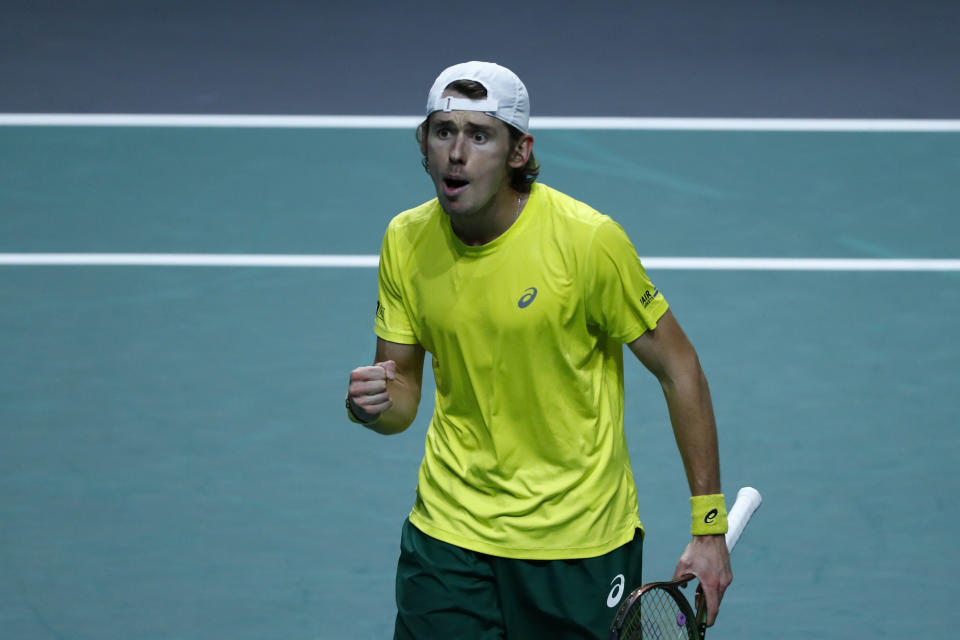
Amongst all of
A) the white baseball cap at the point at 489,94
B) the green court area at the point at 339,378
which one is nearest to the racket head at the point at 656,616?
the white baseball cap at the point at 489,94

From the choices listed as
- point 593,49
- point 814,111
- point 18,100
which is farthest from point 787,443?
point 18,100

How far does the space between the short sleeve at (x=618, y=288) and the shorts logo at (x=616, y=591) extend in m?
0.63

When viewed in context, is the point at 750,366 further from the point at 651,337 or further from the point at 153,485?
the point at 651,337

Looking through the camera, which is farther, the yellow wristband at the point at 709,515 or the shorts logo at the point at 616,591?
the shorts logo at the point at 616,591

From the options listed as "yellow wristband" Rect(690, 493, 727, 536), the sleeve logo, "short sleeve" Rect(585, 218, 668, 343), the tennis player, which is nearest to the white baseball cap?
the tennis player

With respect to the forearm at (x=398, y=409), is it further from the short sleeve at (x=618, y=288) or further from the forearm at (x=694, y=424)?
the forearm at (x=694, y=424)

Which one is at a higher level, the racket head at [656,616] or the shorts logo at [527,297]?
the shorts logo at [527,297]

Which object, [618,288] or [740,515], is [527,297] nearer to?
[618,288]

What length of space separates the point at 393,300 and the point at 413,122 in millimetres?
5567

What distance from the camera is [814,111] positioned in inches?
373

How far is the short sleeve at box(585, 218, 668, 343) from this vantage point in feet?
11.6

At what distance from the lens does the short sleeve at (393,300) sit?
12.6ft

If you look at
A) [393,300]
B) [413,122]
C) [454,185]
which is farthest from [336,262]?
[454,185]

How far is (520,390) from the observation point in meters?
3.67
